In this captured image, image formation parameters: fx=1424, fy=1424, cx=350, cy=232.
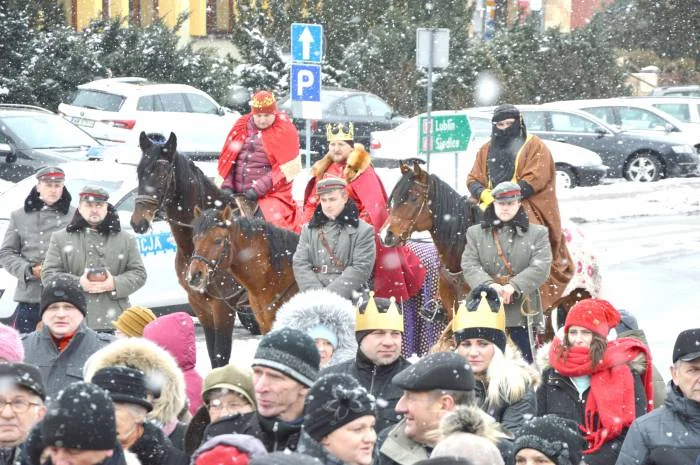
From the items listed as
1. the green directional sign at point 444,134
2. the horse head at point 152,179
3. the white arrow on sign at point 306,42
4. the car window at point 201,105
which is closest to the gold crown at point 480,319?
the horse head at point 152,179

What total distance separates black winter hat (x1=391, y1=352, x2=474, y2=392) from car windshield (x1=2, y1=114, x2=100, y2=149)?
665 inches

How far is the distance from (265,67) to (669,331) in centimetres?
2083

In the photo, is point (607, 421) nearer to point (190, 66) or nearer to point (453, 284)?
point (453, 284)

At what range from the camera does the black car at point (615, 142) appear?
2834 centimetres

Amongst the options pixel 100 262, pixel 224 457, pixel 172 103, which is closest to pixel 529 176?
pixel 100 262

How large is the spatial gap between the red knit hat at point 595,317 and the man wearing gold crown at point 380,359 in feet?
3.27

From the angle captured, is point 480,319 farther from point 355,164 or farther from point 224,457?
point 355,164

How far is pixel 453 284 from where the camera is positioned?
1027 centimetres

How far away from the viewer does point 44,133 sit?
2195 centimetres

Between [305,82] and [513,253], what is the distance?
30.2 feet

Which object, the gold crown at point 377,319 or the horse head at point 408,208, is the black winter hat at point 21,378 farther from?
the horse head at point 408,208

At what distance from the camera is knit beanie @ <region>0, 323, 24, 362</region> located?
6.30 metres

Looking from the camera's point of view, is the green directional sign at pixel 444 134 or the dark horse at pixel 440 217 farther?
the green directional sign at pixel 444 134

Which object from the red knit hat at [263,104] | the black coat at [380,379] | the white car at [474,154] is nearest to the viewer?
the black coat at [380,379]
